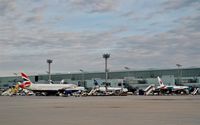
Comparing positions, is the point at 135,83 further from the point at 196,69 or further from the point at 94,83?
the point at 196,69

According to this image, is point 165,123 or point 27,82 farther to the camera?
point 27,82

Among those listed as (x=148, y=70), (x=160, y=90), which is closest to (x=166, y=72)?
(x=148, y=70)

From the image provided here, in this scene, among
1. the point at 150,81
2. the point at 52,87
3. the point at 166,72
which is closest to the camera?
the point at 52,87

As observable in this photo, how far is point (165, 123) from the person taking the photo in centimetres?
2147

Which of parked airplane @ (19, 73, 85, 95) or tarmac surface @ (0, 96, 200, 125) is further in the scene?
parked airplane @ (19, 73, 85, 95)

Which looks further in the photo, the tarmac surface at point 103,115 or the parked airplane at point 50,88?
the parked airplane at point 50,88

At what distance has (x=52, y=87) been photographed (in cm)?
13075

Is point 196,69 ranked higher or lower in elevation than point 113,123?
higher

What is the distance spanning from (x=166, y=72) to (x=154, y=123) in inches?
6904

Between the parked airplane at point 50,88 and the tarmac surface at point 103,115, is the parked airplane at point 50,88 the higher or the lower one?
the higher one

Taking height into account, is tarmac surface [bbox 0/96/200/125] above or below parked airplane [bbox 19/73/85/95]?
below

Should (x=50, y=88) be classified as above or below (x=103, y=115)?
above

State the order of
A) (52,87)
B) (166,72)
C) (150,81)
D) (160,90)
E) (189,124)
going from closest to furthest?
(189,124) → (52,87) → (160,90) → (150,81) → (166,72)

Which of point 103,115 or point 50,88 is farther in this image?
point 50,88
